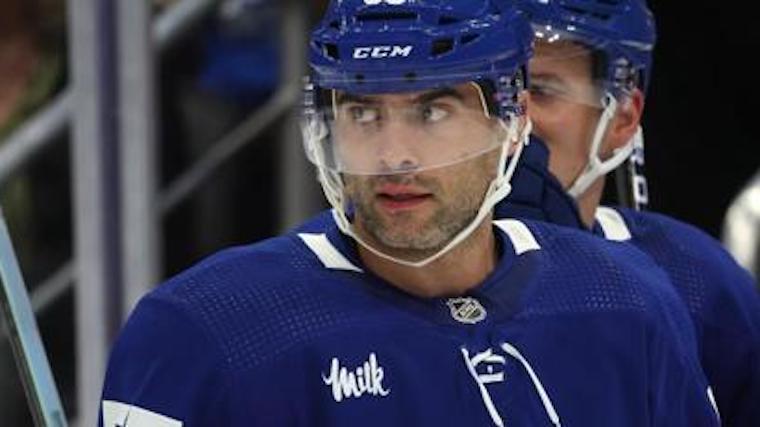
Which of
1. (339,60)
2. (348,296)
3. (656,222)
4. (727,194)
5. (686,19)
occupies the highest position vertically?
(339,60)

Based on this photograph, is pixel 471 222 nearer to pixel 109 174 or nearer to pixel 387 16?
pixel 387 16

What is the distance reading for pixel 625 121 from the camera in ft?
11.2

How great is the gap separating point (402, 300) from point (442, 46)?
11.2 inches

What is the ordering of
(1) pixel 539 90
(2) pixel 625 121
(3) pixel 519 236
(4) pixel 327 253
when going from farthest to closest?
(2) pixel 625 121
(1) pixel 539 90
(3) pixel 519 236
(4) pixel 327 253

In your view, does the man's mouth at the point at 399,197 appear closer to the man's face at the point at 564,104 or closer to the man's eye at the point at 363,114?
the man's eye at the point at 363,114

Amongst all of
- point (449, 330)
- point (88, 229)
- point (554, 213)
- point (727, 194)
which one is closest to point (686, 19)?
point (727, 194)

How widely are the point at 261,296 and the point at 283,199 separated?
264cm

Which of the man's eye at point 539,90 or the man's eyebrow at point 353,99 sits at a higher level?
the man's eyebrow at point 353,99

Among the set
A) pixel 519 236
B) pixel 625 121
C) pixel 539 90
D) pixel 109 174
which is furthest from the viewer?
pixel 109 174

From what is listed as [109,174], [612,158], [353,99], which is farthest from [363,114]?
[109,174]

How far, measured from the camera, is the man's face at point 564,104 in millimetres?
3295

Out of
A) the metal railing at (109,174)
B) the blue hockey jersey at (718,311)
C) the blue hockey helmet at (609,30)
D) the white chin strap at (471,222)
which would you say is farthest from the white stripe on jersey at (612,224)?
the metal railing at (109,174)

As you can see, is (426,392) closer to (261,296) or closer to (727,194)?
(261,296)

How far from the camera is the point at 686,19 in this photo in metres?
5.58
